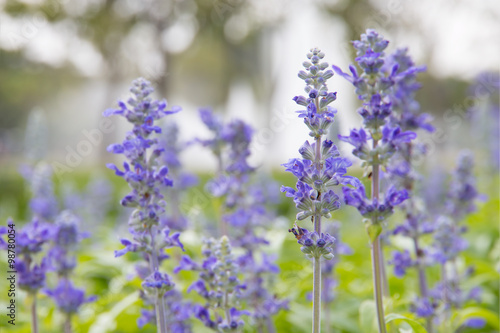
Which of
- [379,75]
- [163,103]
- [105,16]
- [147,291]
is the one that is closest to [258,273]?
[147,291]

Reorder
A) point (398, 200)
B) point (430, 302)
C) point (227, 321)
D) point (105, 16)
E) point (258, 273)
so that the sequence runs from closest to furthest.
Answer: point (398, 200), point (227, 321), point (430, 302), point (258, 273), point (105, 16)

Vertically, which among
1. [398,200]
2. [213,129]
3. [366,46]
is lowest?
[398,200]

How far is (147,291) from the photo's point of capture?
7.75 feet

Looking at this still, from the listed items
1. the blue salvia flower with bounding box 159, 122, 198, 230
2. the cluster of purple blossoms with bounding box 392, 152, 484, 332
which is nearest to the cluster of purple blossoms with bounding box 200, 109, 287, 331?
the blue salvia flower with bounding box 159, 122, 198, 230

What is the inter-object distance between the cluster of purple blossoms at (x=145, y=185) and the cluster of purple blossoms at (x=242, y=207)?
109 centimetres

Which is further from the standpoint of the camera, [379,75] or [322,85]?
[379,75]

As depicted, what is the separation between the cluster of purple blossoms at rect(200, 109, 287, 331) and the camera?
Result: 3457mm

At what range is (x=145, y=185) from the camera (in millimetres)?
2430

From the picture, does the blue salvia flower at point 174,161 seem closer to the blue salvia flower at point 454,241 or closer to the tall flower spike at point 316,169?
the blue salvia flower at point 454,241

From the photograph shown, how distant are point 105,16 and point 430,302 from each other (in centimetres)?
2553

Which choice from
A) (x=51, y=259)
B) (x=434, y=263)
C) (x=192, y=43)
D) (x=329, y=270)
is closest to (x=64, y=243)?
(x=51, y=259)

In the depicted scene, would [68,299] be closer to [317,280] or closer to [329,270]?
[329,270]

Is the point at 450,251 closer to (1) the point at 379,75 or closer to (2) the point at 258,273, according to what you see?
(2) the point at 258,273

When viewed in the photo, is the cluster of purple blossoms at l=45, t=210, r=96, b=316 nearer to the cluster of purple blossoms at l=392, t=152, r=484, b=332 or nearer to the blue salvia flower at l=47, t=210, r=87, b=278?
the blue salvia flower at l=47, t=210, r=87, b=278
